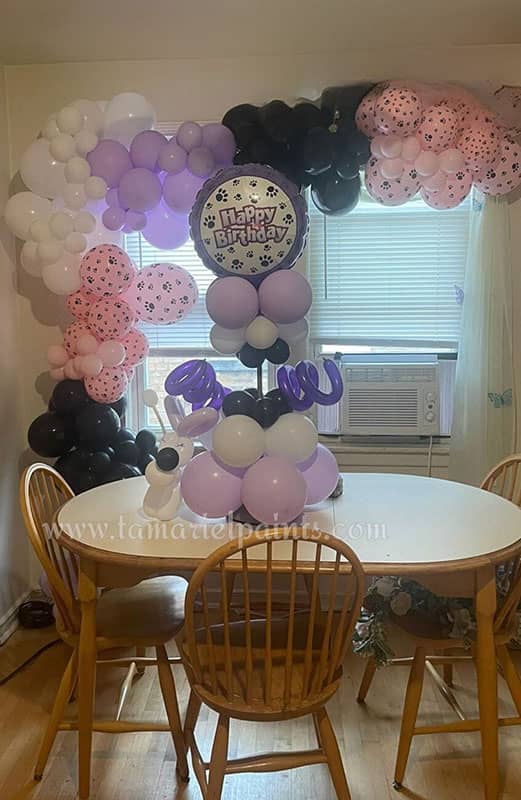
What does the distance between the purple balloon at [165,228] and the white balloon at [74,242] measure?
239 mm

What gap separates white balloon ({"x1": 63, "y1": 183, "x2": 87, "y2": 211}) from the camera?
2479mm

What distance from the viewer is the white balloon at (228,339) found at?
201 cm

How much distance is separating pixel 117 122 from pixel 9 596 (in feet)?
6.34

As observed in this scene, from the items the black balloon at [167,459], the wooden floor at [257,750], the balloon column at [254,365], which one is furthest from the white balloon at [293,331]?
the wooden floor at [257,750]

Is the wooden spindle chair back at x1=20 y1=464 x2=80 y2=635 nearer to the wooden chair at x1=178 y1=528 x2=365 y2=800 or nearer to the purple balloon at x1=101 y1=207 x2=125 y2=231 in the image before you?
the wooden chair at x1=178 y1=528 x2=365 y2=800

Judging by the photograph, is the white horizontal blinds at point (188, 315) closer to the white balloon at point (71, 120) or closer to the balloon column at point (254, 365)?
the white balloon at point (71, 120)

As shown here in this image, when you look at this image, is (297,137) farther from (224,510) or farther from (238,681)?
(238,681)

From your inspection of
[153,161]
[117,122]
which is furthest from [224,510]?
[117,122]

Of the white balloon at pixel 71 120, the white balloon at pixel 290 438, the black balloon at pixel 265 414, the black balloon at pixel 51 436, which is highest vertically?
the white balloon at pixel 71 120

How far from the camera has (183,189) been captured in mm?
2426

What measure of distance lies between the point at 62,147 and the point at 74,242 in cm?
33

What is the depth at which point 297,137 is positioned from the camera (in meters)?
2.45

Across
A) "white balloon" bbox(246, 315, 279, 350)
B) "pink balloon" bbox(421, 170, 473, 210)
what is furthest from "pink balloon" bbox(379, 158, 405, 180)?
"white balloon" bbox(246, 315, 279, 350)

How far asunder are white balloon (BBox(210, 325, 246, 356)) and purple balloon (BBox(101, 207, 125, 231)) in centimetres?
77
